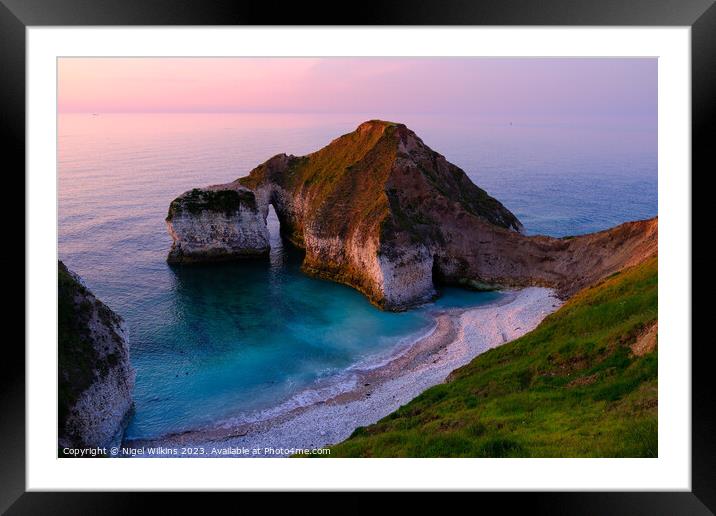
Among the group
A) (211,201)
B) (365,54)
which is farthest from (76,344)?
(211,201)

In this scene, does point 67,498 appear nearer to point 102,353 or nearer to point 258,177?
point 102,353

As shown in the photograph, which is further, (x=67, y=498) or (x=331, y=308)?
(x=331, y=308)

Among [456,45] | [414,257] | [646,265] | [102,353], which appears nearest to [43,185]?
[456,45]

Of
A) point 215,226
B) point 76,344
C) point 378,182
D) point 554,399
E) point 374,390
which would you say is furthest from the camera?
point 215,226

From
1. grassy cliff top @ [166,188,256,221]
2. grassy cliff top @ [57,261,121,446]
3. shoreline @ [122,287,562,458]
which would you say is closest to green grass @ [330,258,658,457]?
shoreline @ [122,287,562,458]

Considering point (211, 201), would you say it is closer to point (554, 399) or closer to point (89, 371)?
point (89, 371)

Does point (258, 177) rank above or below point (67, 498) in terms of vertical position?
above

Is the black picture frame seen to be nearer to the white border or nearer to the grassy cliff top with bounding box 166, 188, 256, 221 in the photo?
the white border

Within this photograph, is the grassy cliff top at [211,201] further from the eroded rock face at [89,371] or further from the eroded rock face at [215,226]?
the eroded rock face at [89,371]
